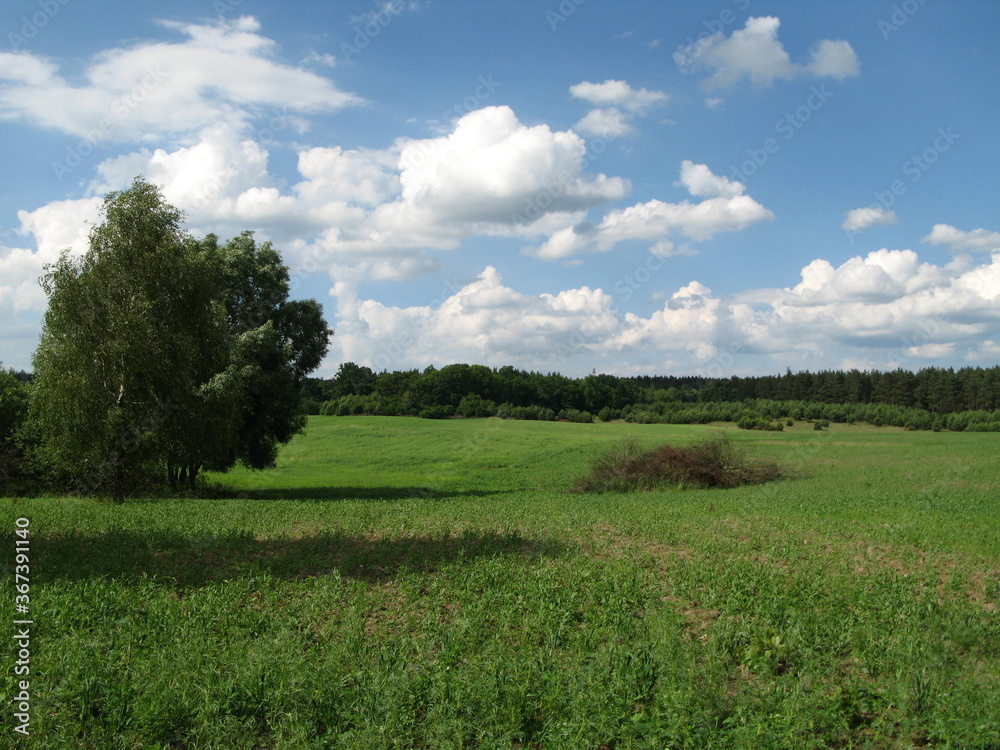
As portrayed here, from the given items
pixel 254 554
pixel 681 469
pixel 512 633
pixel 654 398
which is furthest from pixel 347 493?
pixel 654 398

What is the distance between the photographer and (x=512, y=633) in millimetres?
8430

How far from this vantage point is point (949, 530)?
14.8 m

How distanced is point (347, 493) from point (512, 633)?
2724 cm

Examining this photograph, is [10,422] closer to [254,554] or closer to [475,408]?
[254,554]

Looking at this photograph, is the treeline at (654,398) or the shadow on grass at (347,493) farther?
the treeline at (654,398)

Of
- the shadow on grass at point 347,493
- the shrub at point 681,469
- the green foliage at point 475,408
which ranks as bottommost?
the shadow on grass at point 347,493

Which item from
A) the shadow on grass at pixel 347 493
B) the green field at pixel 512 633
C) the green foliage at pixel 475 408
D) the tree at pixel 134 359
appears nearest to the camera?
the green field at pixel 512 633

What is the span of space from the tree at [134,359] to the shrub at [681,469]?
61.5ft

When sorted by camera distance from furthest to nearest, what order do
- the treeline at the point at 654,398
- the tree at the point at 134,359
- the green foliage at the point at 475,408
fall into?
the green foliage at the point at 475,408 < the treeline at the point at 654,398 < the tree at the point at 134,359

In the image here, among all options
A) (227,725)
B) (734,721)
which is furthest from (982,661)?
(227,725)

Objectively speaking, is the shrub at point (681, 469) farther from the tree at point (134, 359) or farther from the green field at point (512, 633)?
the tree at point (134, 359)

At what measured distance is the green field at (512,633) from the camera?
621cm

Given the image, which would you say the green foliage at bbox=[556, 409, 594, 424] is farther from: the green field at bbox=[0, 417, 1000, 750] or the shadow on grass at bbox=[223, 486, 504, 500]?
the green field at bbox=[0, 417, 1000, 750]

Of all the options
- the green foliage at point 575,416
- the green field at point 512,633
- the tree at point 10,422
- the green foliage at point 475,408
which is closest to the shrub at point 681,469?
the green field at point 512,633
